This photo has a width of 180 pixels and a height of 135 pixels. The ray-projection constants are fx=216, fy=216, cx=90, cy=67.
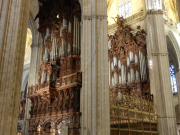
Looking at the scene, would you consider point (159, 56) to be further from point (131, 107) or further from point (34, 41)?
point (34, 41)

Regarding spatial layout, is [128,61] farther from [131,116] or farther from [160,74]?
[131,116]

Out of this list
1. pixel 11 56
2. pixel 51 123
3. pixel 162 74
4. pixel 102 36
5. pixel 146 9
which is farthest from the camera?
pixel 146 9

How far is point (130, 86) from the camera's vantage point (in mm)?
16953

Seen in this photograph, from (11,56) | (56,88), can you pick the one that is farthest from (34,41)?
(11,56)

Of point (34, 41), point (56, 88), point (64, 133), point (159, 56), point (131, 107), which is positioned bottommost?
point (64, 133)

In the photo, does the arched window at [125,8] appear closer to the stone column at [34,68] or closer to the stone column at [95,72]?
the stone column at [95,72]

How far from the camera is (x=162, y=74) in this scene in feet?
49.4

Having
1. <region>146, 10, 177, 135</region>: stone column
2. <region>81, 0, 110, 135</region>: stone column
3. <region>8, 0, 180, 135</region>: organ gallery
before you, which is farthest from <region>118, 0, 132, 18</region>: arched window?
<region>81, 0, 110, 135</region>: stone column

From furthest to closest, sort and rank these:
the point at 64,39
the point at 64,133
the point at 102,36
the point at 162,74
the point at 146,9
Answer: the point at 146,9 → the point at 162,74 → the point at 64,39 → the point at 102,36 → the point at 64,133

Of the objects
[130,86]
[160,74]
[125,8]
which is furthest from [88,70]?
[125,8]

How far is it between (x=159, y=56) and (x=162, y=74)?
1.35 m

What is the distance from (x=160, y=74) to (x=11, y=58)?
36.7 feet

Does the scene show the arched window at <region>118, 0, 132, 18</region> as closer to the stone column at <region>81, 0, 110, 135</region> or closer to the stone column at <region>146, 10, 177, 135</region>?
the stone column at <region>146, 10, 177, 135</region>

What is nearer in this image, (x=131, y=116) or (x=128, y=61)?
(x=131, y=116)
